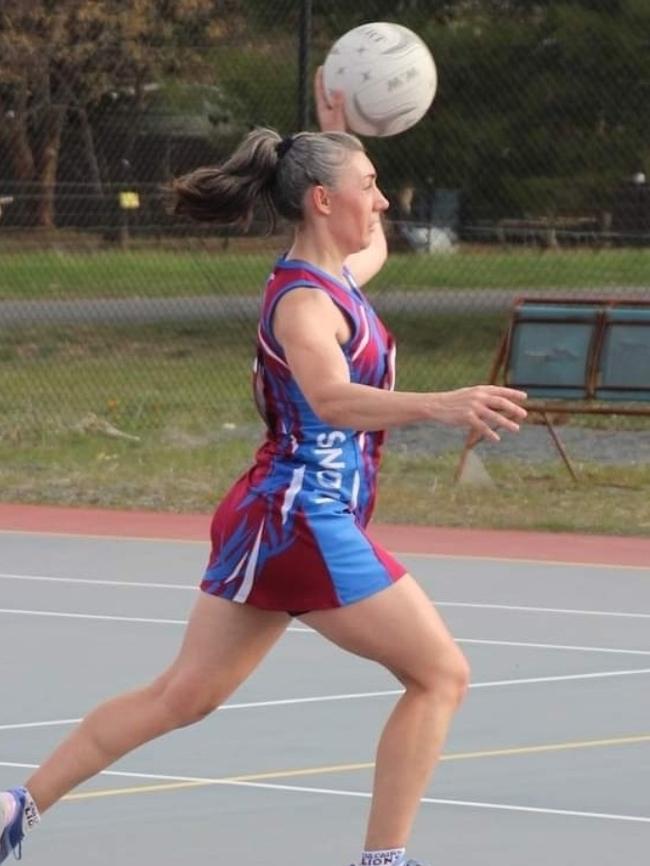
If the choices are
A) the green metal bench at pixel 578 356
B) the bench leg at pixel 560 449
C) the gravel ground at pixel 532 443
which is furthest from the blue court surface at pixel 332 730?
the gravel ground at pixel 532 443

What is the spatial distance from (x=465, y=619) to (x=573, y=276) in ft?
41.9

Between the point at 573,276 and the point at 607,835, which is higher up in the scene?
the point at 607,835

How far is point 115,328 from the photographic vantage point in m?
21.7

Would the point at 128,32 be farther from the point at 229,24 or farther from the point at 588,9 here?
the point at 588,9

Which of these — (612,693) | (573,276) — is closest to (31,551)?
(612,693)

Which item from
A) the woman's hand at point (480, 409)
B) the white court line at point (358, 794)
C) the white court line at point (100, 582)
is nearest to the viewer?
the woman's hand at point (480, 409)

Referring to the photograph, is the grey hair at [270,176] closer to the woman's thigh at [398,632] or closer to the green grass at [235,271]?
the woman's thigh at [398,632]

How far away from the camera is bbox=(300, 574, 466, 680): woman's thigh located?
5.04 meters

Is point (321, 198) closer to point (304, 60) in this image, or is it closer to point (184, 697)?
point (184, 697)

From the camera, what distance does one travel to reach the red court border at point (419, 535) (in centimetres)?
1154

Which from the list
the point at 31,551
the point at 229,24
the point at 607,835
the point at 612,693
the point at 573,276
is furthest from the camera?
the point at 573,276

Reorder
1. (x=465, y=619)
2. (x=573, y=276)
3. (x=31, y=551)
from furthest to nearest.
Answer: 1. (x=573, y=276)
2. (x=31, y=551)
3. (x=465, y=619)

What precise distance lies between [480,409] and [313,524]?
0.56m

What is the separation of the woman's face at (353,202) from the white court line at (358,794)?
1.64 meters
